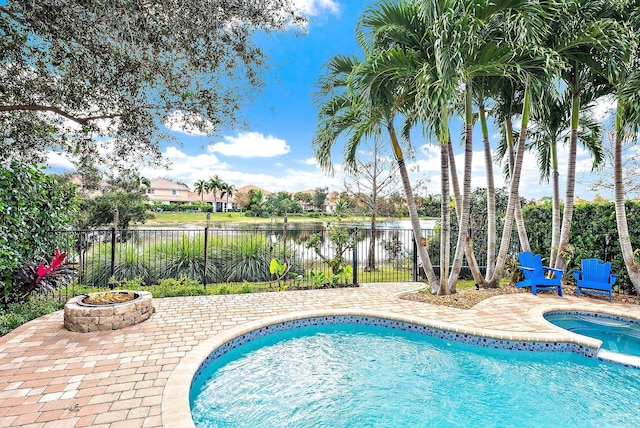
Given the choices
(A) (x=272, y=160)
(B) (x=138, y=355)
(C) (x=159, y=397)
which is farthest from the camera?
(A) (x=272, y=160)

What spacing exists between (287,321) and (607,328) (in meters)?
5.21

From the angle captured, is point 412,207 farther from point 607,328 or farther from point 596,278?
point 596,278

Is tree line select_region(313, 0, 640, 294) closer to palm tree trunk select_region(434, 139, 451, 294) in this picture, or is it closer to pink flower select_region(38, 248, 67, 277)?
palm tree trunk select_region(434, 139, 451, 294)

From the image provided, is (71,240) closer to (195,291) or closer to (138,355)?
(195,291)

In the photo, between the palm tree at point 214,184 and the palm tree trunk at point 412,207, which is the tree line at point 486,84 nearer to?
the palm tree trunk at point 412,207

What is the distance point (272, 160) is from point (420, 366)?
38.1m

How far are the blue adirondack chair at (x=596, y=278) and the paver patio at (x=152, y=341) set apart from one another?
235 millimetres

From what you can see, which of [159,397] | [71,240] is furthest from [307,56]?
[159,397]

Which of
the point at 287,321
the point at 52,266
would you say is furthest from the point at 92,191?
the point at 287,321

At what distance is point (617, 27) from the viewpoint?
5504mm

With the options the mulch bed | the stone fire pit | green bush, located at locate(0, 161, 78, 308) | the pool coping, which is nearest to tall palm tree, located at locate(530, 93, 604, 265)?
the mulch bed

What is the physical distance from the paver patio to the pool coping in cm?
2

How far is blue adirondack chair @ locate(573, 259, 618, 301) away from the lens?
6.60m

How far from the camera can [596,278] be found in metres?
6.78
